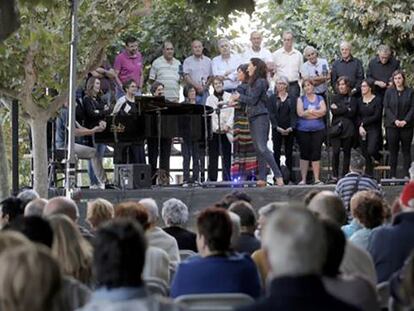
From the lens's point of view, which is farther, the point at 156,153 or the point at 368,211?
the point at 156,153

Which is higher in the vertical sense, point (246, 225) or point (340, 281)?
point (246, 225)

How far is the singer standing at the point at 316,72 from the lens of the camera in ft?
55.9

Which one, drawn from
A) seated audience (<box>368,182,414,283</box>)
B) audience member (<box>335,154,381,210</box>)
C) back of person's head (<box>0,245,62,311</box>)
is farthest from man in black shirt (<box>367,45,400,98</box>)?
back of person's head (<box>0,245,62,311</box>)

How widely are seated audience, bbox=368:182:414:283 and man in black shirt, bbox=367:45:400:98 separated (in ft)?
31.5

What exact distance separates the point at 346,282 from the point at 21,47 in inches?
471

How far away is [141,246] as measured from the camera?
4805mm

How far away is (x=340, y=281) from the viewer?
5430mm

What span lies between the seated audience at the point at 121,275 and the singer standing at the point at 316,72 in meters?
12.3

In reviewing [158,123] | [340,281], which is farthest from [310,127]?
[340,281]

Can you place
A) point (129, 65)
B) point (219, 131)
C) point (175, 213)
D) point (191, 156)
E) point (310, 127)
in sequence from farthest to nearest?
point (129, 65) → point (191, 156) → point (219, 131) → point (310, 127) → point (175, 213)

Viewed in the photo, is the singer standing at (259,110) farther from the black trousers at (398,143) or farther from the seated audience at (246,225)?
the seated audience at (246,225)

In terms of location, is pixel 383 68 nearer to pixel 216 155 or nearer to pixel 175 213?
pixel 216 155

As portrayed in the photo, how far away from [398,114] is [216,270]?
10.6 m

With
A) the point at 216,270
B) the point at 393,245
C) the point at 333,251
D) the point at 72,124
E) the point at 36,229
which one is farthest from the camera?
the point at 72,124
